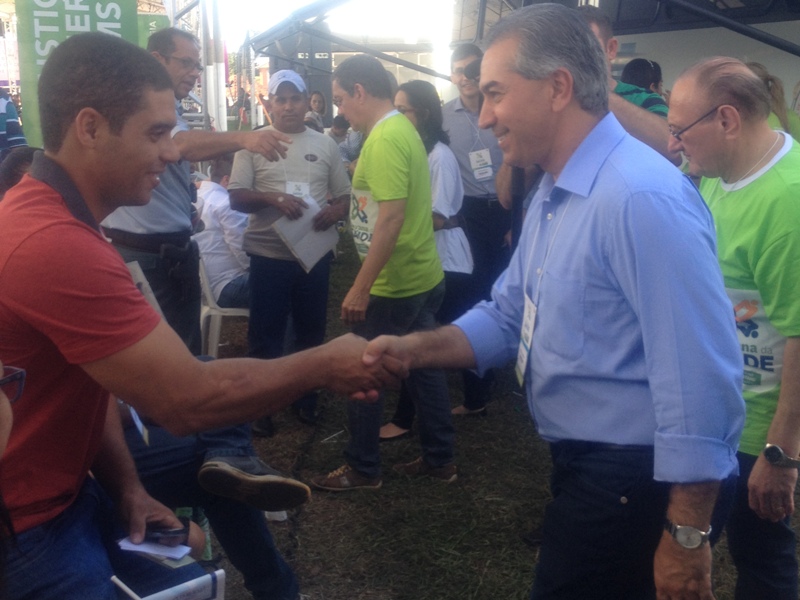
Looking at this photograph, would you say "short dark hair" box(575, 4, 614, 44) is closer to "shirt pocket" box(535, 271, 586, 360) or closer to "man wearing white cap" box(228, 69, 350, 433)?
"shirt pocket" box(535, 271, 586, 360)

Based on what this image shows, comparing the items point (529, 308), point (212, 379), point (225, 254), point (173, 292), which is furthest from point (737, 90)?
point (225, 254)

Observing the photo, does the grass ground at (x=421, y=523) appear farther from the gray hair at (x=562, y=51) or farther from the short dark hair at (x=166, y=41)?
the short dark hair at (x=166, y=41)

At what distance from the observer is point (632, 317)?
5.22 feet

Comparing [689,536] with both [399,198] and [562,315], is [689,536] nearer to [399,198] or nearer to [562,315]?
[562,315]

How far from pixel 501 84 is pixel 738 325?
1.09 meters

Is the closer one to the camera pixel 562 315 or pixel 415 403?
pixel 562 315

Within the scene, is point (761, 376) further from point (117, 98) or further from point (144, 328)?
point (117, 98)

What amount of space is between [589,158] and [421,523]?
2.54 metres

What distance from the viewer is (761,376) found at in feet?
7.19

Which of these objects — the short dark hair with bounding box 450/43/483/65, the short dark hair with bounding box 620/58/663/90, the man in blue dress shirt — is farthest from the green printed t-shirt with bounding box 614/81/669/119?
the short dark hair with bounding box 450/43/483/65

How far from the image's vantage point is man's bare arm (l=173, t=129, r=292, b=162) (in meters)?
3.96

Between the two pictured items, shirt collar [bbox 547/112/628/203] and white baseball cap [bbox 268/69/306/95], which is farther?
white baseball cap [bbox 268/69/306/95]

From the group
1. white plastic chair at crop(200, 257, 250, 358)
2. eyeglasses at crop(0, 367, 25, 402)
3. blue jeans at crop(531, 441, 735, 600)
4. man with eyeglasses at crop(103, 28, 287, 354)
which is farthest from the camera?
white plastic chair at crop(200, 257, 250, 358)

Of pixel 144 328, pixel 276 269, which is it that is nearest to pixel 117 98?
pixel 144 328
